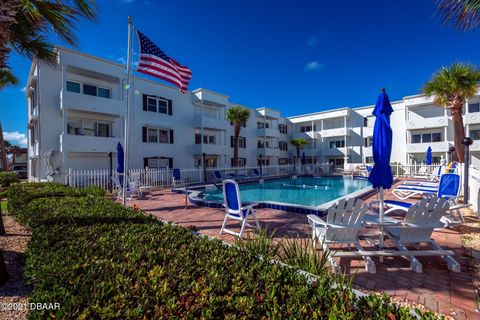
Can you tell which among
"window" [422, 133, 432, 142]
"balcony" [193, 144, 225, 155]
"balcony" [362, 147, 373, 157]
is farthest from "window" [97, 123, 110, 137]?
"window" [422, 133, 432, 142]

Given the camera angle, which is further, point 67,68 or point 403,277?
point 67,68

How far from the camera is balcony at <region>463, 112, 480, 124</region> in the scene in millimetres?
24062

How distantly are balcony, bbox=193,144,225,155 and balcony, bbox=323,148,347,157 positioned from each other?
18.2 m

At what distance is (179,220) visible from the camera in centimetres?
692

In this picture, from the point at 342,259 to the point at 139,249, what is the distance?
11.2ft

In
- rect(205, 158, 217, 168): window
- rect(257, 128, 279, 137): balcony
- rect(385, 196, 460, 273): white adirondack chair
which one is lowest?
rect(385, 196, 460, 273): white adirondack chair

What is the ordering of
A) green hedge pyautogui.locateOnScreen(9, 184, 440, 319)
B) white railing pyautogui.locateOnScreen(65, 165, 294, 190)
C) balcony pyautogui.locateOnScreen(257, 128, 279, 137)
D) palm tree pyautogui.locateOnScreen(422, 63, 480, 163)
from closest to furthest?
green hedge pyautogui.locateOnScreen(9, 184, 440, 319) < white railing pyautogui.locateOnScreen(65, 165, 294, 190) < palm tree pyautogui.locateOnScreen(422, 63, 480, 163) < balcony pyautogui.locateOnScreen(257, 128, 279, 137)

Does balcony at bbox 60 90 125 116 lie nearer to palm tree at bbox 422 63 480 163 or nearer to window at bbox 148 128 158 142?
window at bbox 148 128 158 142

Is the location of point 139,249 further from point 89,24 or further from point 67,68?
point 67,68

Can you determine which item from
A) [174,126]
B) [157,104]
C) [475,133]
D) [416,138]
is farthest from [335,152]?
[157,104]

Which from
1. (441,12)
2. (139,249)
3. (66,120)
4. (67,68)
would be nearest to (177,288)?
(139,249)

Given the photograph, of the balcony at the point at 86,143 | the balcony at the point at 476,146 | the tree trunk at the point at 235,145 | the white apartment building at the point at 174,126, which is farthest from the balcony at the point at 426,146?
the balcony at the point at 86,143

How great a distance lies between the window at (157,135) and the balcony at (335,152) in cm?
2398

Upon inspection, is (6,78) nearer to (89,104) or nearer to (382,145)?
(89,104)
